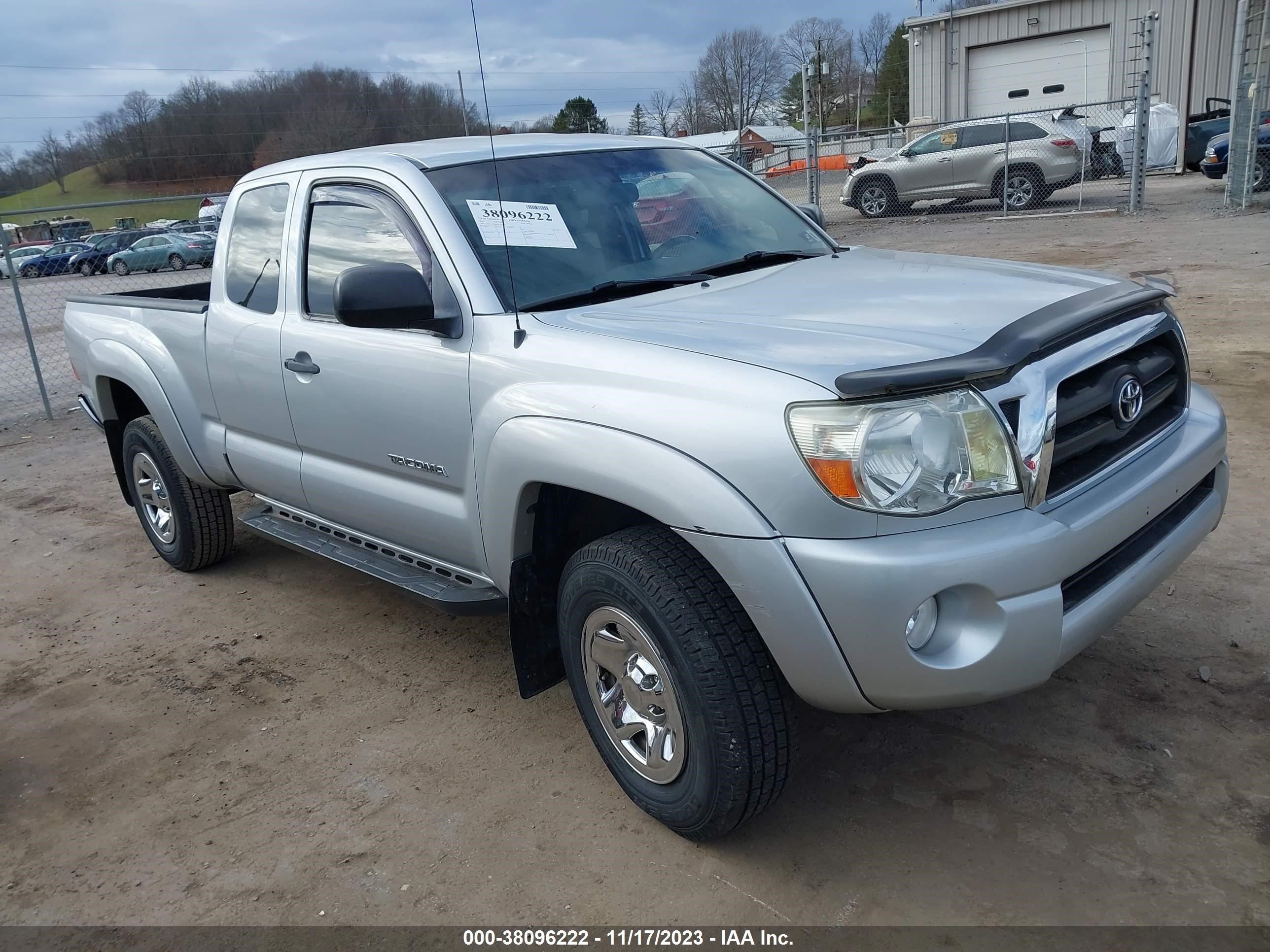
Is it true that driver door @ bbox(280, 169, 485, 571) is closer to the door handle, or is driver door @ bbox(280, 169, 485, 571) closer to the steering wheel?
the door handle

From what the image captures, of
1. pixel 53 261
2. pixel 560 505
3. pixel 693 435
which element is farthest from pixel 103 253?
pixel 693 435

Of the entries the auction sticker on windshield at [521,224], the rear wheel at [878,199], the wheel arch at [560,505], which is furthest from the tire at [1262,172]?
the wheel arch at [560,505]

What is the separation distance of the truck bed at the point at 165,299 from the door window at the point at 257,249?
0.22 meters

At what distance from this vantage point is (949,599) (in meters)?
2.31

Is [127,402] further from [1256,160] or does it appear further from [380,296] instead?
[1256,160]

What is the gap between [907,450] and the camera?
2279mm

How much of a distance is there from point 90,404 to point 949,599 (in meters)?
4.72

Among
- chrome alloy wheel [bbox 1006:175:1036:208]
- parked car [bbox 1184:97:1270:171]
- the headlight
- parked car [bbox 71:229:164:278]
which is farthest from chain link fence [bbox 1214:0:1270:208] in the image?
parked car [bbox 71:229:164:278]

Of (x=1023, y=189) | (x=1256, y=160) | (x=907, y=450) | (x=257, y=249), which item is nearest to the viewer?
(x=907, y=450)

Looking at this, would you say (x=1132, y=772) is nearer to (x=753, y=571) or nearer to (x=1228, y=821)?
(x=1228, y=821)

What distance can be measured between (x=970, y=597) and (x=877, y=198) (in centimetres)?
1847

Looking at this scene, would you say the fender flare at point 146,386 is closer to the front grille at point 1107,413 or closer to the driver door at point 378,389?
the driver door at point 378,389

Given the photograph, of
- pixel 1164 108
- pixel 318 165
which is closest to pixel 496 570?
pixel 318 165

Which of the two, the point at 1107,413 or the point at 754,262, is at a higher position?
the point at 754,262
